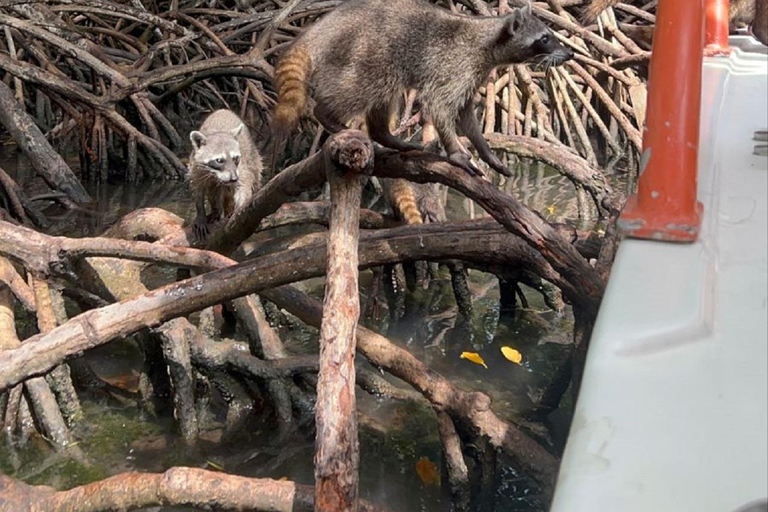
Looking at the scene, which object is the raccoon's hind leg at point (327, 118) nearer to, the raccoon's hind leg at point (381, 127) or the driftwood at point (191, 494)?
the raccoon's hind leg at point (381, 127)

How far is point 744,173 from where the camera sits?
1.40m

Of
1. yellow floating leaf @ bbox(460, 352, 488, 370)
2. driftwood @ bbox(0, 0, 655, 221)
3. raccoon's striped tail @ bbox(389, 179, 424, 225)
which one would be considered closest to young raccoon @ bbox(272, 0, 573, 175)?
raccoon's striped tail @ bbox(389, 179, 424, 225)

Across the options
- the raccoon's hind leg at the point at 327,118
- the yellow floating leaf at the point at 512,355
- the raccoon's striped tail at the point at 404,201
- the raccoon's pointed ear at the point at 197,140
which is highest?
the raccoon's hind leg at the point at 327,118

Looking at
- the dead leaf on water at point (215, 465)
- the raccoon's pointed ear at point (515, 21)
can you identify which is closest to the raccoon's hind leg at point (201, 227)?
the dead leaf on water at point (215, 465)

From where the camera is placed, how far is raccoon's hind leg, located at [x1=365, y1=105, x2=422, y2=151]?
4.02 m

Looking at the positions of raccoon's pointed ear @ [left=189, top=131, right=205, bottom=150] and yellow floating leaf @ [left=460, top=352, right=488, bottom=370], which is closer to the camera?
yellow floating leaf @ [left=460, top=352, right=488, bottom=370]

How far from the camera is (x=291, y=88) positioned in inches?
141

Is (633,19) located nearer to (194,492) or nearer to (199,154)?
(199,154)

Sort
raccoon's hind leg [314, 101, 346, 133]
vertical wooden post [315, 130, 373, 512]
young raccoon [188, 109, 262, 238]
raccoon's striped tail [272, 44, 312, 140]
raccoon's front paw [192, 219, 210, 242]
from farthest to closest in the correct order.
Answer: young raccoon [188, 109, 262, 238] < raccoon's front paw [192, 219, 210, 242] < raccoon's hind leg [314, 101, 346, 133] < raccoon's striped tail [272, 44, 312, 140] < vertical wooden post [315, 130, 373, 512]

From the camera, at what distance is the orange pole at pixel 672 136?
47.1 inches

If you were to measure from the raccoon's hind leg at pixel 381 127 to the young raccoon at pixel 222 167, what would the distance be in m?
0.99

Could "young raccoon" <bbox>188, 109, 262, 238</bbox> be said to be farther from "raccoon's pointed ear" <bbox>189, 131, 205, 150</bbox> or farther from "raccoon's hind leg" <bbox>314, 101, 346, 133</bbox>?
"raccoon's hind leg" <bbox>314, 101, 346, 133</bbox>

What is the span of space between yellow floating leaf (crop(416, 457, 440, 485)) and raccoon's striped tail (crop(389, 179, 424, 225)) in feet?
4.84

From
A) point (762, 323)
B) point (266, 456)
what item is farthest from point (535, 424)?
point (762, 323)
